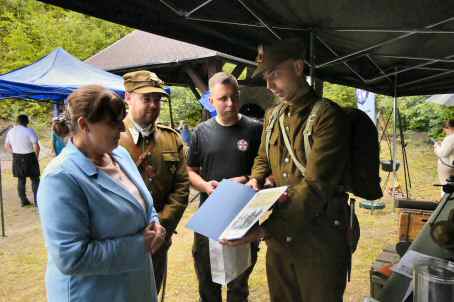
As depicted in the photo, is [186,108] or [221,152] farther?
[186,108]

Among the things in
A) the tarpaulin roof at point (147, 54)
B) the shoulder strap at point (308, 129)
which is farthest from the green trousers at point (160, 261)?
the tarpaulin roof at point (147, 54)

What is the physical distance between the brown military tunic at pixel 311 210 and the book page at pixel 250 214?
0.17 metres

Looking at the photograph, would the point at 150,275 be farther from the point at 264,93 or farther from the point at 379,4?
the point at 264,93

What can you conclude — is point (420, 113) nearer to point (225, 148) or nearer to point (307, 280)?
point (225, 148)

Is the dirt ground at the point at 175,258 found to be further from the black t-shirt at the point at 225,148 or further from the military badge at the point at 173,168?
the military badge at the point at 173,168

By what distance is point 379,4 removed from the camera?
1869mm

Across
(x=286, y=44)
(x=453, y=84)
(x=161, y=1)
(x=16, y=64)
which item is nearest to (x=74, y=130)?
(x=161, y=1)

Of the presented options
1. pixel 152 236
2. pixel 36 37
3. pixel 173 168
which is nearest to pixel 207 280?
pixel 173 168

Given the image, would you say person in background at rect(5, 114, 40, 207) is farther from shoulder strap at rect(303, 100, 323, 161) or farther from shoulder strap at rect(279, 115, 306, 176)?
A: shoulder strap at rect(303, 100, 323, 161)

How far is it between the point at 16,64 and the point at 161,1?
778 inches

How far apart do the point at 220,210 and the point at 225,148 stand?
1072 millimetres

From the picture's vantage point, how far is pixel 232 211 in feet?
6.00

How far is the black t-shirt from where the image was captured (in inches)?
113

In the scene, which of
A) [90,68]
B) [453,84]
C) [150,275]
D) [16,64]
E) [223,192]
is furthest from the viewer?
[16,64]
